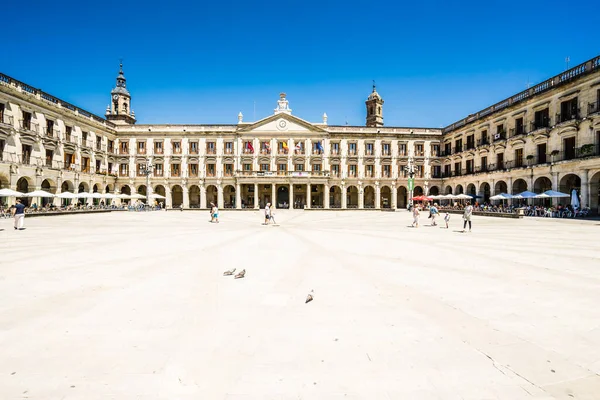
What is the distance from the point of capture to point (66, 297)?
5531 millimetres

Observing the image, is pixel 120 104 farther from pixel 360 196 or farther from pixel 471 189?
pixel 471 189

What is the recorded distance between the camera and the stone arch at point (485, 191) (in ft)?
134

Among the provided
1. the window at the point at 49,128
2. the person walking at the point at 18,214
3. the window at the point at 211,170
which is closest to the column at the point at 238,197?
the window at the point at 211,170

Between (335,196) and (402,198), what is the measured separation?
12011 millimetres

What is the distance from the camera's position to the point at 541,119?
31.6 m

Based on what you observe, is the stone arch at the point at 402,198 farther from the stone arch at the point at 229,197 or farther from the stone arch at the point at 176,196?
the stone arch at the point at 176,196

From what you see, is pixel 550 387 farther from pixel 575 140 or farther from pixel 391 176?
pixel 391 176

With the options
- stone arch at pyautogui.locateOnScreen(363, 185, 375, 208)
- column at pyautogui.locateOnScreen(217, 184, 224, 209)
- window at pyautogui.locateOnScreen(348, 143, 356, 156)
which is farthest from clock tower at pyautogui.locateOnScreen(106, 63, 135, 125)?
stone arch at pyautogui.locateOnScreen(363, 185, 375, 208)

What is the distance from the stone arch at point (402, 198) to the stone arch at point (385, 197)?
59.7 inches

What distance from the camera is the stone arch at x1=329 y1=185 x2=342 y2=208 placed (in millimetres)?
53312

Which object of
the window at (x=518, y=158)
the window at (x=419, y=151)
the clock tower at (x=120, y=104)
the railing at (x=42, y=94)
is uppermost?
the clock tower at (x=120, y=104)

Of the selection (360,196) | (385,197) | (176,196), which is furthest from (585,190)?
(176,196)

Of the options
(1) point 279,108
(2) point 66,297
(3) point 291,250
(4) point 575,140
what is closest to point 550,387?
(2) point 66,297

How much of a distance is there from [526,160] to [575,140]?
18.7 ft
